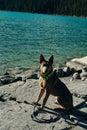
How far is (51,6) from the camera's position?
614ft

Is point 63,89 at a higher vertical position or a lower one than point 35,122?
higher

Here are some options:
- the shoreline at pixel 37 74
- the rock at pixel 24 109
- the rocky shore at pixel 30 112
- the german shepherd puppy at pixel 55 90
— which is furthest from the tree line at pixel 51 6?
the german shepherd puppy at pixel 55 90

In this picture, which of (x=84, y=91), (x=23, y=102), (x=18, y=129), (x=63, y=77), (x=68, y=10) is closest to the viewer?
(x=18, y=129)

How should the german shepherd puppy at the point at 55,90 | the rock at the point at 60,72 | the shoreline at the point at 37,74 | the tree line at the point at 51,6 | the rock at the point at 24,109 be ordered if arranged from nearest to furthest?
the rock at the point at 24,109, the german shepherd puppy at the point at 55,90, the shoreline at the point at 37,74, the rock at the point at 60,72, the tree line at the point at 51,6

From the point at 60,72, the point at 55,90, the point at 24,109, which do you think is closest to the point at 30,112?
the point at 24,109

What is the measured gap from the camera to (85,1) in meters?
184

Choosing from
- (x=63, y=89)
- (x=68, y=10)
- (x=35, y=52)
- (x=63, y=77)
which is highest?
(x=63, y=89)

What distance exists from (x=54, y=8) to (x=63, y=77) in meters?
174

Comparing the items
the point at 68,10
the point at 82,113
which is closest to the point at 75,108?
the point at 82,113

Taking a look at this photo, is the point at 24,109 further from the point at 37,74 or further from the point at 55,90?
the point at 37,74

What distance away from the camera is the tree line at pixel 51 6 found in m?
182

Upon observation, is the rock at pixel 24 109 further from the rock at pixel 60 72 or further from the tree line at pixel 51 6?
the tree line at pixel 51 6

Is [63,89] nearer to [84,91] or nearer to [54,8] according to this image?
[84,91]

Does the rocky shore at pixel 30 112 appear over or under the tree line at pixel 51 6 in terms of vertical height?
over
